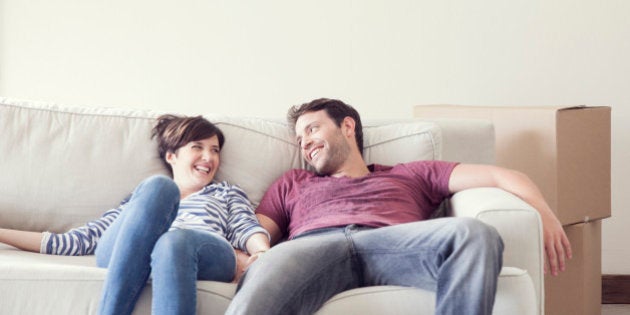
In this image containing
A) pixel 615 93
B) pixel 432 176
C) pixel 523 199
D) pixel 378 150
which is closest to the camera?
pixel 523 199

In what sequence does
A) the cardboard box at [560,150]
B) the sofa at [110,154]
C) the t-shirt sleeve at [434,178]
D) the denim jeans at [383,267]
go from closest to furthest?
1. the denim jeans at [383,267]
2. the t-shirt sleeve at [434,178]
3. the sofa at [110,154]
4. the cardboard box at [560,150]

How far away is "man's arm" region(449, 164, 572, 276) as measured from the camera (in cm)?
247

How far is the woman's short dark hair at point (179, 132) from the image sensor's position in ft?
9.25

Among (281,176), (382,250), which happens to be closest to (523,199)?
(382,250)

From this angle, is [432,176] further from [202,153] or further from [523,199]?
[202,153]

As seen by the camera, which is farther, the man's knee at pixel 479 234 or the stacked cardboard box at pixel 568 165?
the stacked cardboard box at pixel 568 165

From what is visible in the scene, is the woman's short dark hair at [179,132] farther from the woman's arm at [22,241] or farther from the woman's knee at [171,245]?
the woman's knee at [171,245]

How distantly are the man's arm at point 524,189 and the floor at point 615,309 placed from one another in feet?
3.55

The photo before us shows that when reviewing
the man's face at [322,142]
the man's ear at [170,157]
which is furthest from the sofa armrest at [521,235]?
the man's ear at [170,157]

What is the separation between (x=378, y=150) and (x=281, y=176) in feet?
0.92

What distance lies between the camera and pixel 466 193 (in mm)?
2641

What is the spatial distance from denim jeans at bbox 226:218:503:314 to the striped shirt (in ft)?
1.08

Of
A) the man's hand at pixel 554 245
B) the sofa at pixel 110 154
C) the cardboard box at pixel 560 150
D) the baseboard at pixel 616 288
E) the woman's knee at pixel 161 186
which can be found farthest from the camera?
the baseboard at pixel 616 288

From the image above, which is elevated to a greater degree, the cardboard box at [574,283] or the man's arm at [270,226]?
the man's arm at [270,226]
